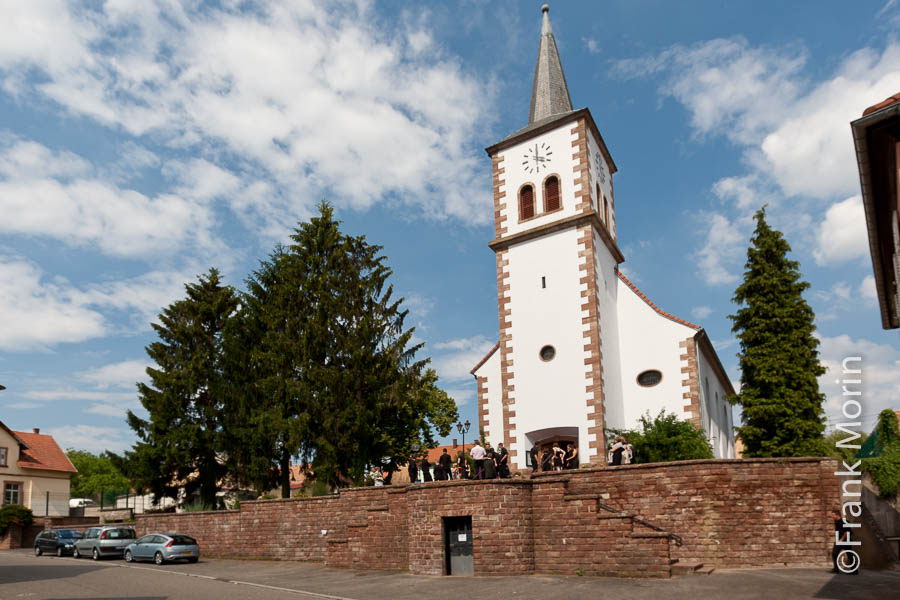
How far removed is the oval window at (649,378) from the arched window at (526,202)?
Answer: 7369 millimetres

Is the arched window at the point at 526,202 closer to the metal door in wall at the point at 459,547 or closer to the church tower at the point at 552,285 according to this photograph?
the church tower at the point at 552,285

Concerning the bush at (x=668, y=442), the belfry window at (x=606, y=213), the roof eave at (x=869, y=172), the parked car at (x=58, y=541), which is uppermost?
the belfry window at (x=606, y=213)

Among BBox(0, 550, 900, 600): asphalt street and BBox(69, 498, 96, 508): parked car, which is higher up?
BBox(0, 550, 900, 600): asphalt street

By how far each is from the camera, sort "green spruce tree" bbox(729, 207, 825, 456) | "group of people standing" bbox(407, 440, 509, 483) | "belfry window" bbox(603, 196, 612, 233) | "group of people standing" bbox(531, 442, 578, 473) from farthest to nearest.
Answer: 1. "belfry window" bbox(603, 196, 612, 233)
2. "green spruce tree" bbox(729, 207, 825, 456)
3. "group of people standing" bbox(531, 442, 578, 473)
4. "group of people standing" bbox(407, 440, 509, 483)

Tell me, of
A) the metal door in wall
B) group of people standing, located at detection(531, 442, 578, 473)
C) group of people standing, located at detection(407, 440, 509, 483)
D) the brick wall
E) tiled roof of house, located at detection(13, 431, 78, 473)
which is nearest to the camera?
the brick wall

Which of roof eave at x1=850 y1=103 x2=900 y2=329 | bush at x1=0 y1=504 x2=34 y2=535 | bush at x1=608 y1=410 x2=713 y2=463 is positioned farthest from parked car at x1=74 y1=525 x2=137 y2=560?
roof eave at x1=850 y1=103 x2=900 y2=329

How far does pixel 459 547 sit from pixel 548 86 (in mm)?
20612

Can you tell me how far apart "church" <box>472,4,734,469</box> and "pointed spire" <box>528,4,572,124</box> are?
19.6 inches

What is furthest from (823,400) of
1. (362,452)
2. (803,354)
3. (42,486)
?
(42,486)

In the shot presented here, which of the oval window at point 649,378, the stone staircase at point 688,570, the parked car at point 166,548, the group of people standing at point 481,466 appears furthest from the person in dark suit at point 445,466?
the parked car at point 166,548

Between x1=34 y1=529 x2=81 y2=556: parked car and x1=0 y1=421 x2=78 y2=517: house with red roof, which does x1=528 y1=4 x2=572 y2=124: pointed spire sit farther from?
x1=0 y1=421 x2=78 y2=517: house with red roof

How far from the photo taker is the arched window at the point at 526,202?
28.6 metres

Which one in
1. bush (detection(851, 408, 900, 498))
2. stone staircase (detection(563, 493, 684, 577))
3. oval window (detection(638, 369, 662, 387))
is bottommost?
stone staircase (detection(563, 493, 684, 577))

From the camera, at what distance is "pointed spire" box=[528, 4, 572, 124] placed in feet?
101
